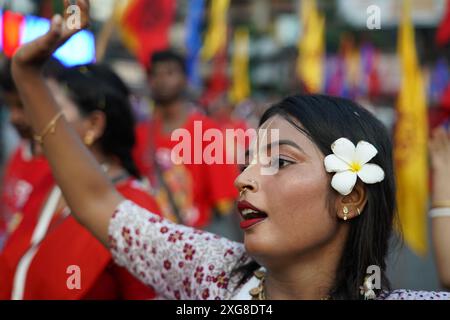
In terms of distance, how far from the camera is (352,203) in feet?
5.92

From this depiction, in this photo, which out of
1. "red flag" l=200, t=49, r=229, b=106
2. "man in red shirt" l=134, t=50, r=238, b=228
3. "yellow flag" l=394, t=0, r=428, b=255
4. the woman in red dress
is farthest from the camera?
"red flag" l=200, t=49, r=229, b=106

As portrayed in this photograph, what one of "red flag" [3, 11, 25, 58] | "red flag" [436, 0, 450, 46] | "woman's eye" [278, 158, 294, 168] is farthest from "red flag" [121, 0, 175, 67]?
"woman's eye" [278, 158, 294, 168]

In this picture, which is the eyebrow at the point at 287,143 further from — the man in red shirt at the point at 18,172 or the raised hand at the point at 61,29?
the man in red shirt at the point at 18,172

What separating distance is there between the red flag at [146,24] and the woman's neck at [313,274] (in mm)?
4241

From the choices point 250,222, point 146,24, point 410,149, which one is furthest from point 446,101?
point 250,222

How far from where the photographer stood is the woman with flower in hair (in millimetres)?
1745

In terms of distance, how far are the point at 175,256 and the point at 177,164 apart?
2820 mm

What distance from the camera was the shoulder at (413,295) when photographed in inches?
67.5

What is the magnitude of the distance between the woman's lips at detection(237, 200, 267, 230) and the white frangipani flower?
198 millimetres

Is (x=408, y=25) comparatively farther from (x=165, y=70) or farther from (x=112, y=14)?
(x=112, y=14)

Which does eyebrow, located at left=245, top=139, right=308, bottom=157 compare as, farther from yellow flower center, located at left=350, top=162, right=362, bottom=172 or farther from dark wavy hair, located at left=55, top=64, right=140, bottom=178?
dark wavy hair, located at left=55, top=64, right=140, bottom=178

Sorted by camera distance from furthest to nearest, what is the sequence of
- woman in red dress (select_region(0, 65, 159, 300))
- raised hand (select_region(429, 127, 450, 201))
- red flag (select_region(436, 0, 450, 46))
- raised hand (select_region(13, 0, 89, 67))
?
red flag (select_region(436, 0, 450, 46)) < woman in red dress (select_region(0, 65, 159, 300)) < raised hand (select_region(429, 127, 450, 201)) < raised hand (select_region(13, 0, 89, 67))
